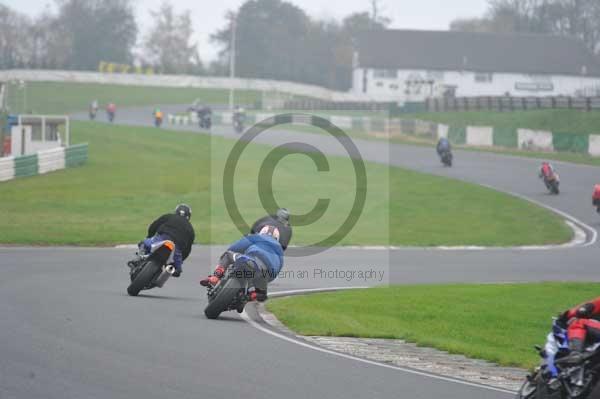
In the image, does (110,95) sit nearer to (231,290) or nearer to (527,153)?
(527,153)

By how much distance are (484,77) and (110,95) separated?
3918cm

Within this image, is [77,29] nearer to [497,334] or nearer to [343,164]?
[343,164]

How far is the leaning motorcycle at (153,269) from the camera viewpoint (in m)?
13.8

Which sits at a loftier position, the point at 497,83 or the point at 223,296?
the point at 497,83

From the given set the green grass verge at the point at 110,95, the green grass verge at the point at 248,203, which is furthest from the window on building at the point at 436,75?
the green grass verge at the point at 248,203

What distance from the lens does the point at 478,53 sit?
108 meters

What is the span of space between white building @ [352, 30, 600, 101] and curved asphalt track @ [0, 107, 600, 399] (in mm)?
88282

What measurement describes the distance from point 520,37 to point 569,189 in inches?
3055

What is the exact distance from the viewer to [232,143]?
58.0m

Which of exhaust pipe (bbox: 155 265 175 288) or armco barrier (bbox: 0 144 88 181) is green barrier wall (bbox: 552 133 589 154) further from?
exhaust pipe (bbox: 155 265 175 288)

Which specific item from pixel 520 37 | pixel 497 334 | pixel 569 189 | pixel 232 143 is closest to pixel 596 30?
pixel 520 37

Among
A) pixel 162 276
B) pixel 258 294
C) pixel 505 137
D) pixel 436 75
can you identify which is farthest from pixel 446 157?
pixel 436 75

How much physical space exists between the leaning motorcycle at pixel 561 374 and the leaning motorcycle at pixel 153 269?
22.8 ft

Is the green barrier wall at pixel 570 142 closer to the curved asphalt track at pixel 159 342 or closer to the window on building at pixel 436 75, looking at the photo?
the curved asphalt track at pixel 159 342
